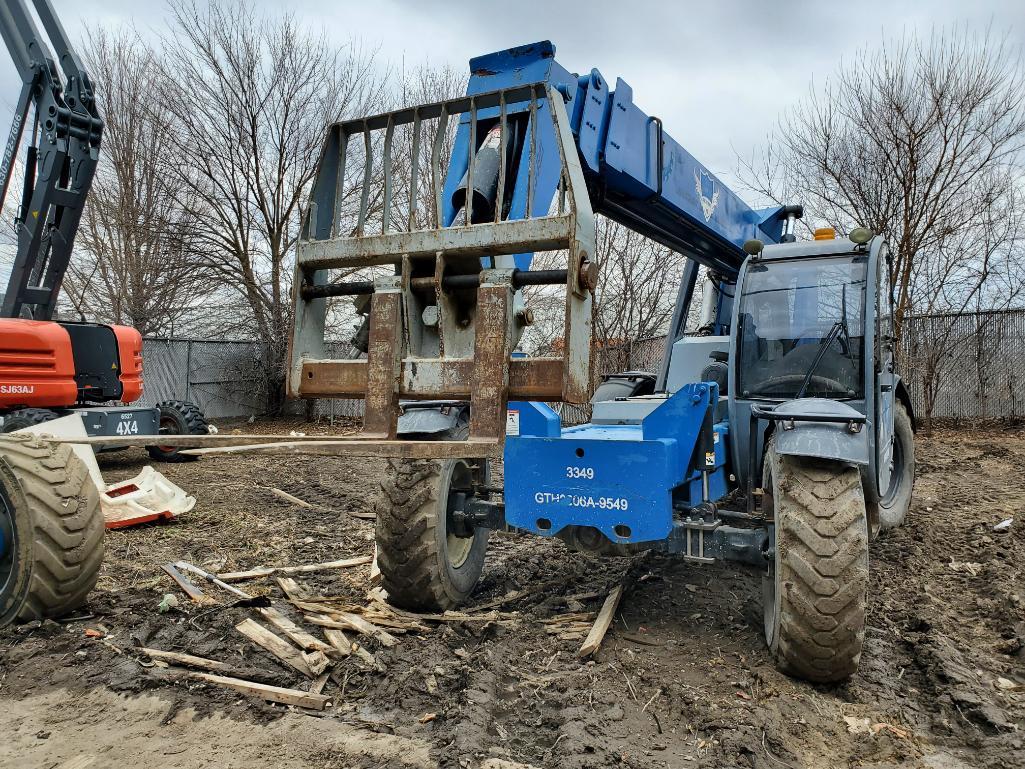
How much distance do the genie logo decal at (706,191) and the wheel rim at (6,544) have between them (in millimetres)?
5223

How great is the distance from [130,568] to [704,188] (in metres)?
5.47

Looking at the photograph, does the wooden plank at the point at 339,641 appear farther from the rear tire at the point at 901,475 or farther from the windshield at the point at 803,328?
the rear tire at the point at 901,475

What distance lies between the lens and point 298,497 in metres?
8.72

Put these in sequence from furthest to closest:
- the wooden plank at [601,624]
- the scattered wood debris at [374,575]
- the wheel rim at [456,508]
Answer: the scattered wood debris at [374,575], the wheel rim at [456,508], the wooden plank at [601,624]

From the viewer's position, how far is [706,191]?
19.8ft

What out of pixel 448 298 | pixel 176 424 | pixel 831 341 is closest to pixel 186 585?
pixel 448 298

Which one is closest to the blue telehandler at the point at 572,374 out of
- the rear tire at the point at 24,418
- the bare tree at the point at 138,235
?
the rear tire at the point at 24,418

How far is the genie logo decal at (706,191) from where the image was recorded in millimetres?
5863

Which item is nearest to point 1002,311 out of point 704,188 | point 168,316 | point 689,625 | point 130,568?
point 704,188

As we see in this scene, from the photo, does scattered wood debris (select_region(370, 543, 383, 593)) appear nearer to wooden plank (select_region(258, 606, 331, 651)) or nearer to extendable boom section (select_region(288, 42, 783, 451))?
wooden plank (select_region(258, 606, 331, 651))

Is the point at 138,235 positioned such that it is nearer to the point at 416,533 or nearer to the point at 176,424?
the point at 176,424

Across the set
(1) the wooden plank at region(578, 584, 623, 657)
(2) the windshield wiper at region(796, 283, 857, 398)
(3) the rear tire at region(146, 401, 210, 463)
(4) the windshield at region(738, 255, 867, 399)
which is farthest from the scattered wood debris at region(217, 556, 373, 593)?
(3) the rear tire at region(146, 401, 210, 463)

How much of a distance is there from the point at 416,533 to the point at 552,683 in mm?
1240

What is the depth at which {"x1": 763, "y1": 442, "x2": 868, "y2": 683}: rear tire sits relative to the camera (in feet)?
11.3
